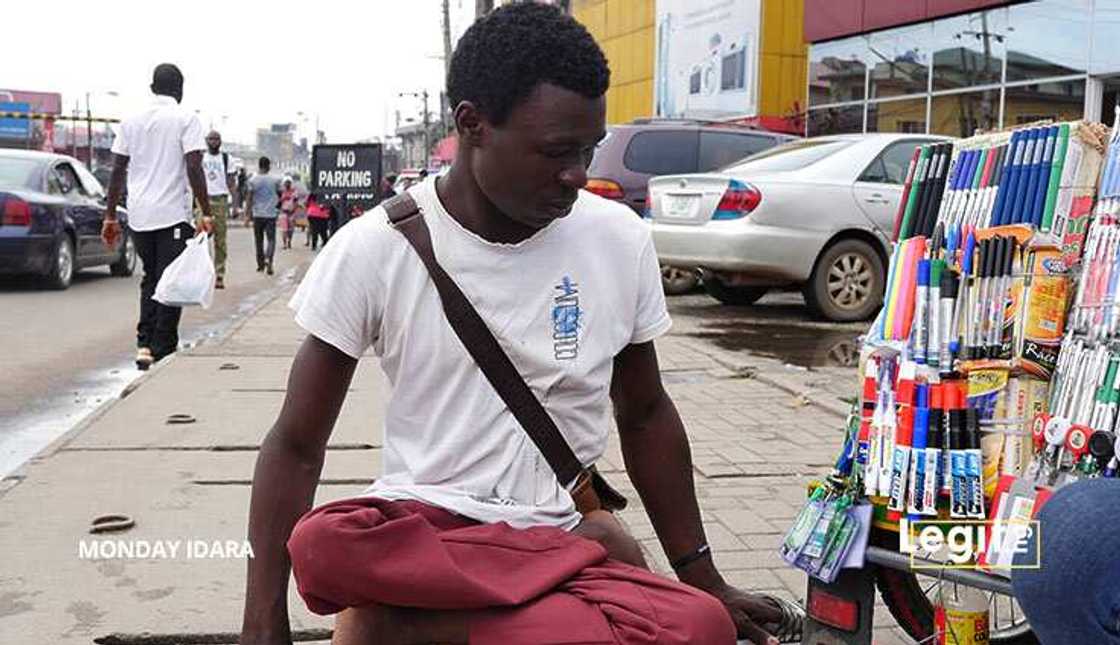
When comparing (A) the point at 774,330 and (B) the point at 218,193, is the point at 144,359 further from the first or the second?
(B) the point at 218,193

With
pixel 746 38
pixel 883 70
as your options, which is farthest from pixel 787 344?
pixel 746 38

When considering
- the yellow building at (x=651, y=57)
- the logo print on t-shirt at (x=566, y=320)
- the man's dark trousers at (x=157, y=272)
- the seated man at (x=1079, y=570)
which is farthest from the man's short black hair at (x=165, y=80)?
the yellow building at (x=651, y=57)

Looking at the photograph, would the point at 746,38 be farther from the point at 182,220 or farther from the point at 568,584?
the point at 568,584

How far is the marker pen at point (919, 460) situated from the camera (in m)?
2.70

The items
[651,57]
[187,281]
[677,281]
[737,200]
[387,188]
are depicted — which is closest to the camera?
[187,281]

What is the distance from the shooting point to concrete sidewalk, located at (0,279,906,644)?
3.38 meters

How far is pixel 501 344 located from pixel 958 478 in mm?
1198

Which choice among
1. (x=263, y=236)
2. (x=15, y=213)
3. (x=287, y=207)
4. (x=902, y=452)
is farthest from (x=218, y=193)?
(x=287, y=207)

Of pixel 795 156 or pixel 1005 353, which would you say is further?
pixel 795 156

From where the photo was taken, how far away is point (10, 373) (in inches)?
306

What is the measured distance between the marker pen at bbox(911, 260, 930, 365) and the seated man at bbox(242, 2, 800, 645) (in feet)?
3.03

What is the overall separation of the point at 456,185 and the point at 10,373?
21.6ft

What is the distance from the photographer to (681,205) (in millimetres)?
9953

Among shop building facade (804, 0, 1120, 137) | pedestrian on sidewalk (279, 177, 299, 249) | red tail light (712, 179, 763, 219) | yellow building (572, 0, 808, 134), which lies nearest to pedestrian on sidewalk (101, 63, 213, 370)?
red tail light (712, 179, 763, 219)
